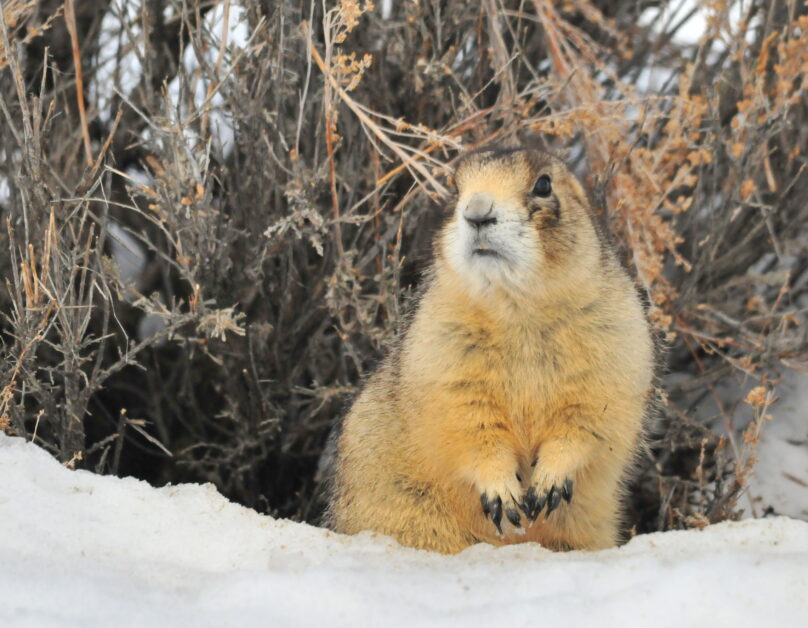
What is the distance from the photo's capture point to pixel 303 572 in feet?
8.27

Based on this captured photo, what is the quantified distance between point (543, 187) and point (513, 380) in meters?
→ 0.58

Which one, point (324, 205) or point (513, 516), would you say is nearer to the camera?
point (513, 516)

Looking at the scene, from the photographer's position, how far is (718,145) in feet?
13.2

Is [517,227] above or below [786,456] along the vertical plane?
above

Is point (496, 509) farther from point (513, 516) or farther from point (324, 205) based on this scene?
point (324, 205)

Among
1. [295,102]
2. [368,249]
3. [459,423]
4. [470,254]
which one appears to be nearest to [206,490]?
[459,423]

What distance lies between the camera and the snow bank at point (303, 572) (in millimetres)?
2324

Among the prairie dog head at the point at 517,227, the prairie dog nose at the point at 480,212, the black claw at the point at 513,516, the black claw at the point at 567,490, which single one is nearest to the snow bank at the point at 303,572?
the black claw at the point at 513,516

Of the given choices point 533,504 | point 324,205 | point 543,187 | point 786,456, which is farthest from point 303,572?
point 786,456

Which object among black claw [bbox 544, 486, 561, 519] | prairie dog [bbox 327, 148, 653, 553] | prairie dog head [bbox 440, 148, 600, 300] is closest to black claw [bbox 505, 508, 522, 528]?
prairie dog [bbox 327, 148, 653, 553]

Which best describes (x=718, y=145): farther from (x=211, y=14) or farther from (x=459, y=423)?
(x=211, y=14)

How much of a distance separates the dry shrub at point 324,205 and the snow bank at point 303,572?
53 cm

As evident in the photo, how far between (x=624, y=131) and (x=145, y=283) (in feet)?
7.76

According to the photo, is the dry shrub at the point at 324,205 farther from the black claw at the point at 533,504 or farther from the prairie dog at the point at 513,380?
the black claw at the point at 533,504
